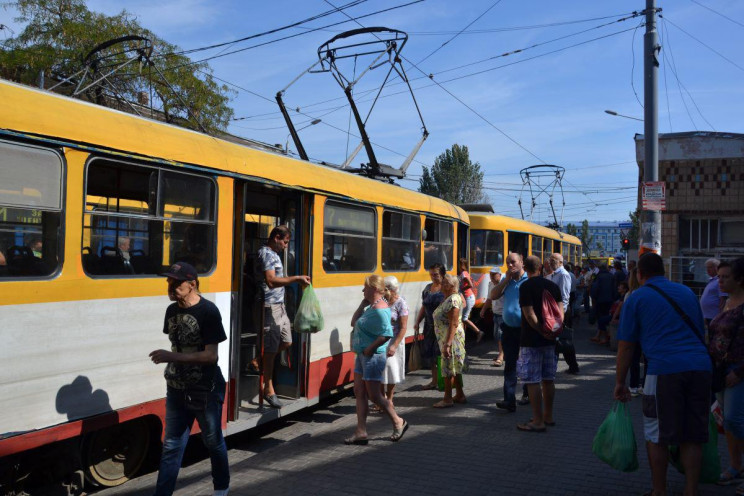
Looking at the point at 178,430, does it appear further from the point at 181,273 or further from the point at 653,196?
the point at 653,196

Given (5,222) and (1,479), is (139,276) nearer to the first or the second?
(5,222)

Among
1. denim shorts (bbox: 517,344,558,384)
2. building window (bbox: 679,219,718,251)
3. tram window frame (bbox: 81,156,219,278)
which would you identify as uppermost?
building window (bbox: 679,219,718,251)

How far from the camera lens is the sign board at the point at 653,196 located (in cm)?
956

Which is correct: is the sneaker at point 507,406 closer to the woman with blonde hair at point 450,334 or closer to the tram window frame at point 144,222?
the woman with blonde hair at point 450,334

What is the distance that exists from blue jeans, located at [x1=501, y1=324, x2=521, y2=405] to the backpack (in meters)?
0.92

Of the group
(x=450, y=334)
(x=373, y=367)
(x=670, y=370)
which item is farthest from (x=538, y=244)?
(x=670, y=370)

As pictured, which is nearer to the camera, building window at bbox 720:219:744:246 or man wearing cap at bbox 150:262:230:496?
man wearing cap at bbox 150:262:230:496

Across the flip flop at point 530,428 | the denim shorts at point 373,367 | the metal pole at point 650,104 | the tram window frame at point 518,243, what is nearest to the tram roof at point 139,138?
the denim shorts at point 373,367

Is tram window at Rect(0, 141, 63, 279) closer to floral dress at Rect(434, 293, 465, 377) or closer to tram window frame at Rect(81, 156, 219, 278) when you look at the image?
tram window frame at Rect(81, 156, 219, 278)

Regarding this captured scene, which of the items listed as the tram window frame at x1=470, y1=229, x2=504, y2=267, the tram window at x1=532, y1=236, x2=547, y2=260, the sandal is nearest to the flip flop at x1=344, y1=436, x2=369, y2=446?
the sandal

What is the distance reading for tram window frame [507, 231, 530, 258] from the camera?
1608 cm

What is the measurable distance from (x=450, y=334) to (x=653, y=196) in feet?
14.5

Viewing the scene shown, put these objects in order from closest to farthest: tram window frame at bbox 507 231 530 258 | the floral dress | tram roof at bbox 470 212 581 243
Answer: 1. the floral dress
2. tram roof at bbox 470 212 581 243
3. tram window frame at bbox 507 231 530 258

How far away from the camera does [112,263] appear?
457 cm
